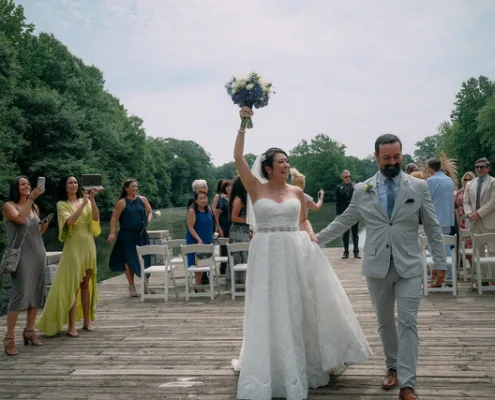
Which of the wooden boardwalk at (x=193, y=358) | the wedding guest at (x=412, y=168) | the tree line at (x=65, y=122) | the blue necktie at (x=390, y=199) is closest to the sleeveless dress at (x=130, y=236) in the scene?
the wooden boardwalk at (x=193, y=358)

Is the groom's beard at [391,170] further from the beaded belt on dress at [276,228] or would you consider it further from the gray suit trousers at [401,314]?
the beaded belt on dress at [276,228]

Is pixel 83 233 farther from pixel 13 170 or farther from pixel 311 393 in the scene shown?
pixel 13 170

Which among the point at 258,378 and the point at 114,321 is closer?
the point at 258,378

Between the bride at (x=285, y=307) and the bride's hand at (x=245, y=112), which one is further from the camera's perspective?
the bride's hand at (x=245, y=112)

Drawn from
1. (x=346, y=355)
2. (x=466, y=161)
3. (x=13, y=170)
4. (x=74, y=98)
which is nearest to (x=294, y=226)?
(x=346, y=355)

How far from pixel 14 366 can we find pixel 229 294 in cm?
479

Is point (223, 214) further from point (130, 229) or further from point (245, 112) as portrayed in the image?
point (245, 112)

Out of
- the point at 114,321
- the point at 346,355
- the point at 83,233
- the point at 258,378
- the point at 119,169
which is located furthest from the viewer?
the point at 119,169

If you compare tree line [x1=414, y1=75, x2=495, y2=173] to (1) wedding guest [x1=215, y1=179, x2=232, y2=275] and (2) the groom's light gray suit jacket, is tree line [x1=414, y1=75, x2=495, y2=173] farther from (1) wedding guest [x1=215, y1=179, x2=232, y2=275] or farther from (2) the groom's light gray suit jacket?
(2) the groom's light gray suit jacket

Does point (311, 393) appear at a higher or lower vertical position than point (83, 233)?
lower

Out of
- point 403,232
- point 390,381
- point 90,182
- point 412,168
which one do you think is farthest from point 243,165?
point 412,168

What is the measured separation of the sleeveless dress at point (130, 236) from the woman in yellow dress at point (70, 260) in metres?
2.73

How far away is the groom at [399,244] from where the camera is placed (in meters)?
4.52

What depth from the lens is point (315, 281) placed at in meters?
5.14
